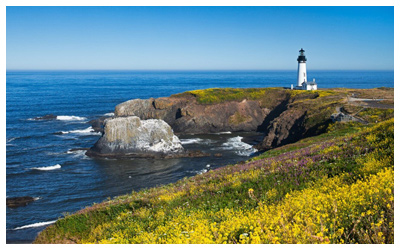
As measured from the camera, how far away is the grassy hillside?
7.15 metres

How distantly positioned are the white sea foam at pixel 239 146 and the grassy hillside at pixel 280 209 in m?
39.5

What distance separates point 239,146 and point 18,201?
38.8 metres

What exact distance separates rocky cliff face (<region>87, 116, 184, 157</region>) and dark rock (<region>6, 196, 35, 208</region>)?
1697 cm

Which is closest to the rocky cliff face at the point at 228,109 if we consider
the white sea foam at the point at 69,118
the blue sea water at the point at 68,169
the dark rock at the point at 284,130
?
the dark rock at the point at 284,130

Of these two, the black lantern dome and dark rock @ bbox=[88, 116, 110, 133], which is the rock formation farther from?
the black lantern dome

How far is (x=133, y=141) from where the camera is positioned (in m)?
54.5

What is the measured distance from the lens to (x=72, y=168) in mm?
48094

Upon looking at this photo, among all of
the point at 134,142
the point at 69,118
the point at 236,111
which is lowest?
the point at 134,142

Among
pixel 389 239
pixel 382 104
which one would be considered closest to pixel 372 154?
pixel 389 239

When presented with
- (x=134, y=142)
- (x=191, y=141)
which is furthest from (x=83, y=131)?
(x=191, y=141)

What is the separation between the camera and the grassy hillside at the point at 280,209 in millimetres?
7152

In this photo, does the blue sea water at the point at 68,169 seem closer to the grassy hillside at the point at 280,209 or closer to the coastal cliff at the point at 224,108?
the coastal cliff at the point at 224,108

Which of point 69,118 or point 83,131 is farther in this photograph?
point 69,118

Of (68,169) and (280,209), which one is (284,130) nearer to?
(68,169)
